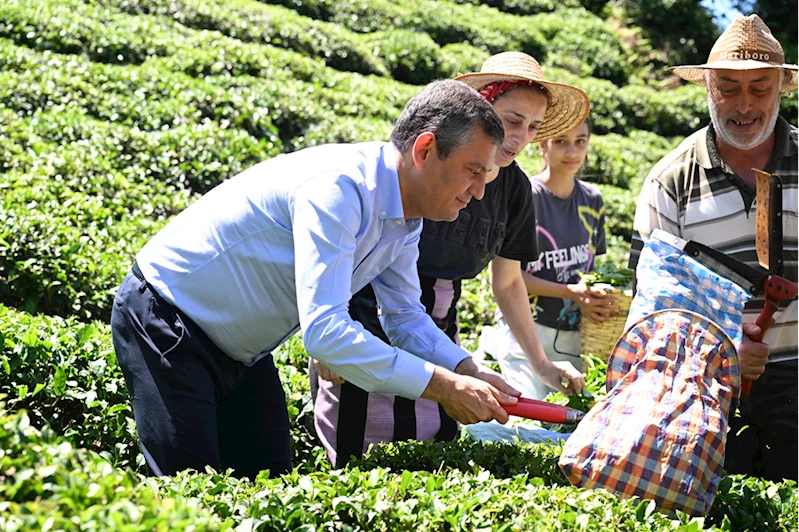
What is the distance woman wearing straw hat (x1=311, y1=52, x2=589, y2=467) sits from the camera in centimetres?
342

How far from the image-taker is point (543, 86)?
3.63 metres

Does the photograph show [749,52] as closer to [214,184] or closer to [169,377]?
[169,377]

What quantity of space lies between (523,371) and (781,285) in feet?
5.13

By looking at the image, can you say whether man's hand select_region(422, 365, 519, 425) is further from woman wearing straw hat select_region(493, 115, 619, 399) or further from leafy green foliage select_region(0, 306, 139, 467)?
woman wearing straw hat select_region(493, 115, 619, 399)

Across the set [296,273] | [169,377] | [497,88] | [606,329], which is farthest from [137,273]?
[606,329]

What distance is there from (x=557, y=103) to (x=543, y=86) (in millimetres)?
339

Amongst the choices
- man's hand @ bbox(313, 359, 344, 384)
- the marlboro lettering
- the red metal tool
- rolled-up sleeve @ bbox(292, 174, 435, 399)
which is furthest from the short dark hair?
the marlboro lettering

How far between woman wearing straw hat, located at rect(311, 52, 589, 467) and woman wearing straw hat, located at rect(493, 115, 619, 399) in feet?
3.03

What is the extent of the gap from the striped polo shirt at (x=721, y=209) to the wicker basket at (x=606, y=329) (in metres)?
0.83

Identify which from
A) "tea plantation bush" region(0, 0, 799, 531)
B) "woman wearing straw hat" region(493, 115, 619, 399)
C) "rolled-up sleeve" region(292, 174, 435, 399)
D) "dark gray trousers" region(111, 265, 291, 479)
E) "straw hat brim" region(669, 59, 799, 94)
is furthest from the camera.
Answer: "woman wearing straw hat" region(493, 115, 619, 399)

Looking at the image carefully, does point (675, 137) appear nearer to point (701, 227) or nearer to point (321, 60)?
point (321, 60)

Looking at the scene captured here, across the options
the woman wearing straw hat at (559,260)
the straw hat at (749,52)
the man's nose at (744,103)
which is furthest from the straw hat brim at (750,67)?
the woman wearing straw hat at (559,260)

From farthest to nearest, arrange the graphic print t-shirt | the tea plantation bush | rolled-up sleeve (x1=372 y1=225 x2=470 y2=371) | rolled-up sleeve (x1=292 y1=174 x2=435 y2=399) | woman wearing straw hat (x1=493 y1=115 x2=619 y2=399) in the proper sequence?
the graphic print t-shirt, woman wearing straw hat (x1=493 y1=115 x2=619 y2=399), rolled-up sleeve (x1=372 y1=225 x2=470 y2=371), rolled-up sleeve (x1=292 y1=174 x2=435 y2=399), the tea plantation bush

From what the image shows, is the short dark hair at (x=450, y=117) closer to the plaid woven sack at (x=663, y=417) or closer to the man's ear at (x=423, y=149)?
the man's ear at (x=423, y=149)
